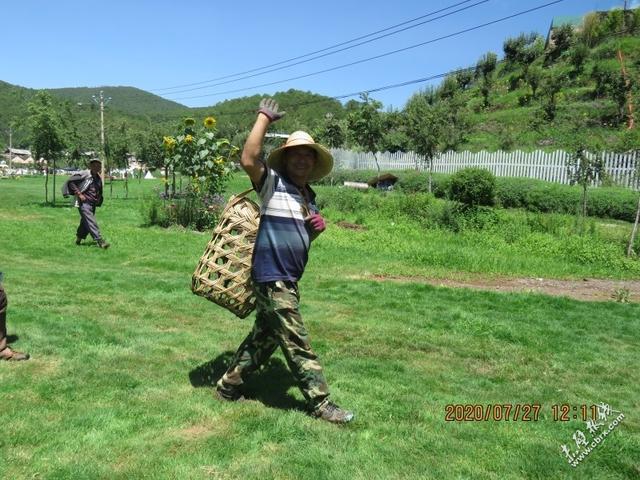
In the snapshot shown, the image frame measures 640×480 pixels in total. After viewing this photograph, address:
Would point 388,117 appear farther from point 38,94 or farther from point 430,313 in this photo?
point 430,313

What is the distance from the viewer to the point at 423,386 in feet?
14.5

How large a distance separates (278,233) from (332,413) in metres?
1.21

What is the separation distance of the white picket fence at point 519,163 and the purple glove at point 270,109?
1700 centimetres

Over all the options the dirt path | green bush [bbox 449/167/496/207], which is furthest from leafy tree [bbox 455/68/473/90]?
the dirt path

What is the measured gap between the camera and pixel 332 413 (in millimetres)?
3670

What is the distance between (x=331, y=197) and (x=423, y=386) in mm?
16234

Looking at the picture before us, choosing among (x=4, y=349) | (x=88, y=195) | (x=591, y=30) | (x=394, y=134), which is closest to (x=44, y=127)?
(x=88, y=195)

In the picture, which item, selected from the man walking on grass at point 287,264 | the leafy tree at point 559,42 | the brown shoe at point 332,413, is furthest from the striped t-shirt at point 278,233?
the leafy tree at point 559,42

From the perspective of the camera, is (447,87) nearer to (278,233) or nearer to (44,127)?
(44,127)

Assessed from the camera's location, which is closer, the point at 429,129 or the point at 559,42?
the point at 429,129

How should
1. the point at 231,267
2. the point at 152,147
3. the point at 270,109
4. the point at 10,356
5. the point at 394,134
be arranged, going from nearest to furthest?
1. the point at 270,109
2. the point at 231,267
3. the point at 10,356
4. the point at 394,134
5. the point at 152,147

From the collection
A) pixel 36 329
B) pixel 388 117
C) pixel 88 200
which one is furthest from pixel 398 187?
pixel 36 329

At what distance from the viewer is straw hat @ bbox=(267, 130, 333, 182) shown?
3746 mm

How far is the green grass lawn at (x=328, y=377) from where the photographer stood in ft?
10.4
